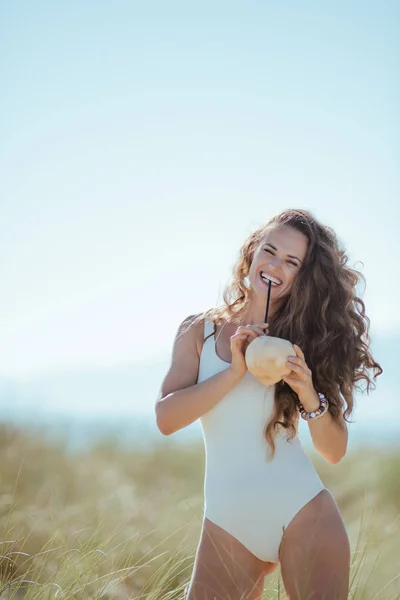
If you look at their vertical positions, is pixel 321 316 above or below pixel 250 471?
above

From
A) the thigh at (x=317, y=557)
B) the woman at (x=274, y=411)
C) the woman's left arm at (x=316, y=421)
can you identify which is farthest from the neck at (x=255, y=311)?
the thigh at (x=317, y=557)

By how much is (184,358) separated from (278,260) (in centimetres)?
58

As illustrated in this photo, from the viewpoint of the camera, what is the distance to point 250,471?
3029 millimetres

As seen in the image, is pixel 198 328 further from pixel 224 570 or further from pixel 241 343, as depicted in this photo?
pixel 224 570

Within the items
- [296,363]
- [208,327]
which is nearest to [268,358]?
[296,363]

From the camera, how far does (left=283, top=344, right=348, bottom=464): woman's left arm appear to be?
2993 mm

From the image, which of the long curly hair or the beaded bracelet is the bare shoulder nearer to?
the long curly hair

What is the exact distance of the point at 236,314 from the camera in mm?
3404

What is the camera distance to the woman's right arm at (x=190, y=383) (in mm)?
2947

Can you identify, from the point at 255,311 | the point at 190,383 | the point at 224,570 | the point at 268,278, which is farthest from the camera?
the point at 255,311

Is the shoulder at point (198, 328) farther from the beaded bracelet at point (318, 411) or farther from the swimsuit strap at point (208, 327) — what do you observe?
the beaded bracelet at point (318, 411)

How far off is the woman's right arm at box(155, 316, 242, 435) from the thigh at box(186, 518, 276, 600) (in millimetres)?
430

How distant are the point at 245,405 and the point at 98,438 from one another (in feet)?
15.0

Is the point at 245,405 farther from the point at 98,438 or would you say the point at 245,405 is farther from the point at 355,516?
the point at 98,438
